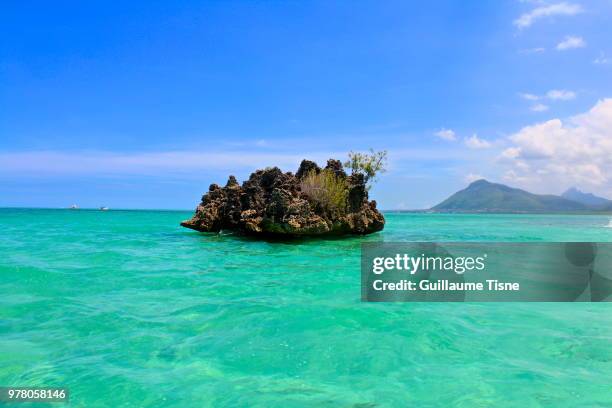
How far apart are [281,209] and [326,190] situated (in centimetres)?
357

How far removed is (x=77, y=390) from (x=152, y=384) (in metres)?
0.81

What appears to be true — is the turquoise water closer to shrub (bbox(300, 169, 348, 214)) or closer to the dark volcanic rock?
the dark volcanic rock

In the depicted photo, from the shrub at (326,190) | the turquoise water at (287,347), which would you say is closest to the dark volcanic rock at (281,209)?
the shrub at (326,190)

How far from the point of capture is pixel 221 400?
4281mm

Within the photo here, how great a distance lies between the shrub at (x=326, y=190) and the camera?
23.5 meters

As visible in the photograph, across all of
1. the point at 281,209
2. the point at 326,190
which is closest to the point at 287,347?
the point at 281,209

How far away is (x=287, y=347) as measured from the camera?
18.8ft

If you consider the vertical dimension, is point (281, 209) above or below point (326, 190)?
below

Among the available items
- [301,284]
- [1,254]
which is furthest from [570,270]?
[1,254]

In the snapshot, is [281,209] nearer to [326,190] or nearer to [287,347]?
[326,190]

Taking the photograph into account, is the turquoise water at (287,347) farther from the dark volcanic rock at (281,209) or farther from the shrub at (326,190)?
the shrub at (326,190)

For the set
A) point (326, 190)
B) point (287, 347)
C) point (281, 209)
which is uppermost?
point (326, 190)

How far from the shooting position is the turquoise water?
4426 mm

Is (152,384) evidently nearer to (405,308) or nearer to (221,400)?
(221,400)
